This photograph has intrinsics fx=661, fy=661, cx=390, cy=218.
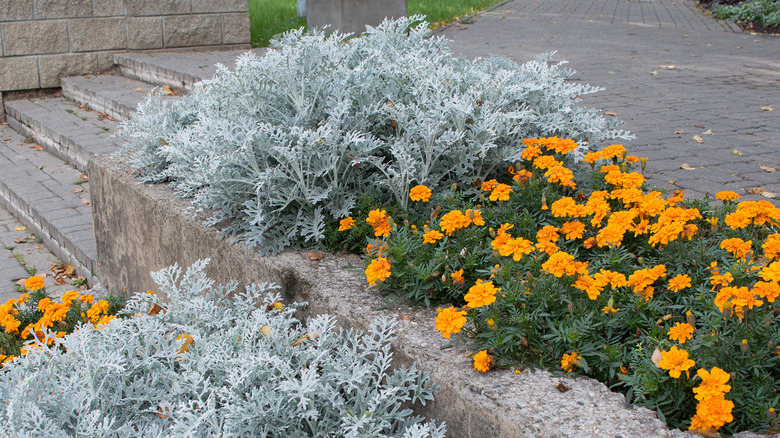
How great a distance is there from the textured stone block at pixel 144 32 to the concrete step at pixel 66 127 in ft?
3.86

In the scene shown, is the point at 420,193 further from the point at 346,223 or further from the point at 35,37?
the point at 35,37

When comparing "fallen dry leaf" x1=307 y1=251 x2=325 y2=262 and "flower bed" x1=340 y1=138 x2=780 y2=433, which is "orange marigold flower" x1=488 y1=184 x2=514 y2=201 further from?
"fallen dry leaf" x1=307 y1=251 x2=325 y2=262

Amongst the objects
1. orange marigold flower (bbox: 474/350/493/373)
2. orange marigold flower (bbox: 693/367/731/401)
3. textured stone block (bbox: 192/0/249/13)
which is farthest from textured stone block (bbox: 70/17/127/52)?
orange marigold flower (bbox: 693/367/731/401)

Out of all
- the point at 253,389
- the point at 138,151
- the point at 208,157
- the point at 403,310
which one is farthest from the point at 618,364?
the point at 138,151

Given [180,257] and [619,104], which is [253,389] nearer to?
[180,257]

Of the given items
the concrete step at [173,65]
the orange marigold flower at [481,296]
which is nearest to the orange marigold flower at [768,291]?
the orange marigold flower at [481,296]

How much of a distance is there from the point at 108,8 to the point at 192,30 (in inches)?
42.5

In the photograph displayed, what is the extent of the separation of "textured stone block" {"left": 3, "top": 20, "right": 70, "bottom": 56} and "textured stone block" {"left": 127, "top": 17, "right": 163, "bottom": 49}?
768mm

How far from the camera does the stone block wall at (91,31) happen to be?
8.09m

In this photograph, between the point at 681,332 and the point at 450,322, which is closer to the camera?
the point at 681,332

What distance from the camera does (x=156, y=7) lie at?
8.71 meters

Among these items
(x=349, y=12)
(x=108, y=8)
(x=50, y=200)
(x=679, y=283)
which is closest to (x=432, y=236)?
(x=679, y=283)

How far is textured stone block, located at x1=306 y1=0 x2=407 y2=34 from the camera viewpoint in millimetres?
10562

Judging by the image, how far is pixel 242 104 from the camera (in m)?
3.29
